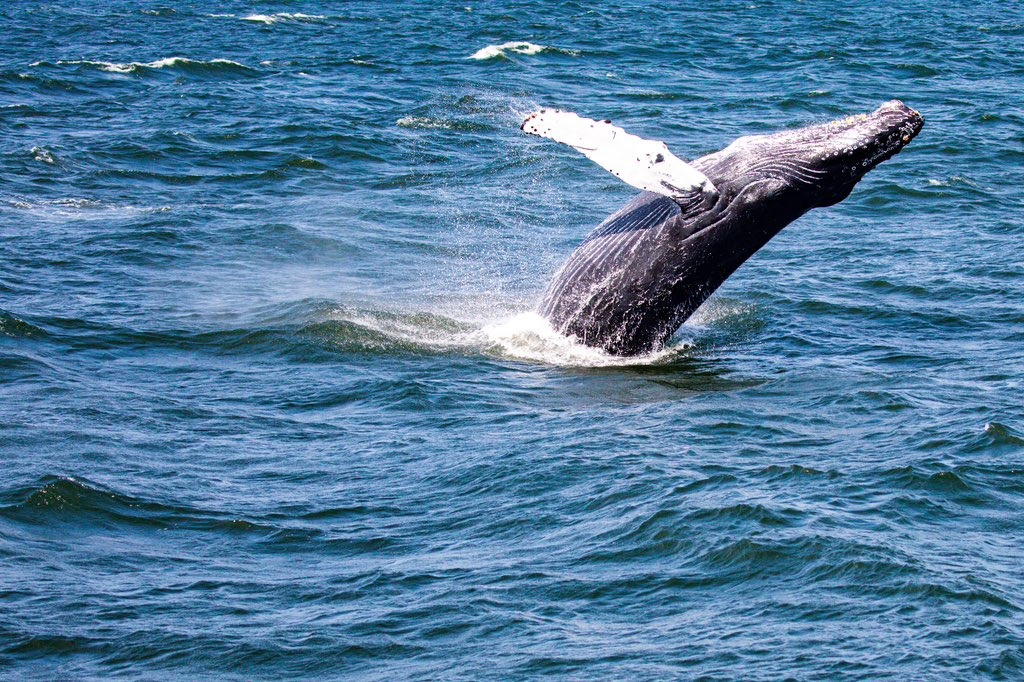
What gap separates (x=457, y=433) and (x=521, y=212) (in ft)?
41.3

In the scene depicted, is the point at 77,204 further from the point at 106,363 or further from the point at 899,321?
the point at 899,321

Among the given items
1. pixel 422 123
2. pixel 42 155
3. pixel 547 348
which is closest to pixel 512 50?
pixel 422 123

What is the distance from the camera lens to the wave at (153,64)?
142 ft

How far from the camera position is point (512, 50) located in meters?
49.1

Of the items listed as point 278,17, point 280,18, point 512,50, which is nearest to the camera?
point 512,50

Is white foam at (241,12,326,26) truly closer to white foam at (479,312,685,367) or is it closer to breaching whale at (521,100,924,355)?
white foam at (479,312,685,367)

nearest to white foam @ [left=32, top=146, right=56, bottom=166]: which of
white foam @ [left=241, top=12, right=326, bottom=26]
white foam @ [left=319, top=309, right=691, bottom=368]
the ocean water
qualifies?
the ocean water

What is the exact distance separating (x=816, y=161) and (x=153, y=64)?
31.7 metres

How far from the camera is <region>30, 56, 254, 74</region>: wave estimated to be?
43156 mm

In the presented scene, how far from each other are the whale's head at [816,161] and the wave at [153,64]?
29678 millimetres

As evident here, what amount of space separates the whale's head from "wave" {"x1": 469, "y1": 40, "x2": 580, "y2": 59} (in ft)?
101

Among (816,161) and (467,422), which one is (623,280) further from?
(467,422)

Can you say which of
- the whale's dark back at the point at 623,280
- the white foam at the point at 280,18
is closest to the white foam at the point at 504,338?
the whale's dark back at the point at 623,280

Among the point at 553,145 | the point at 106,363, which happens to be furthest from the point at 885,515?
the point at 553,145
